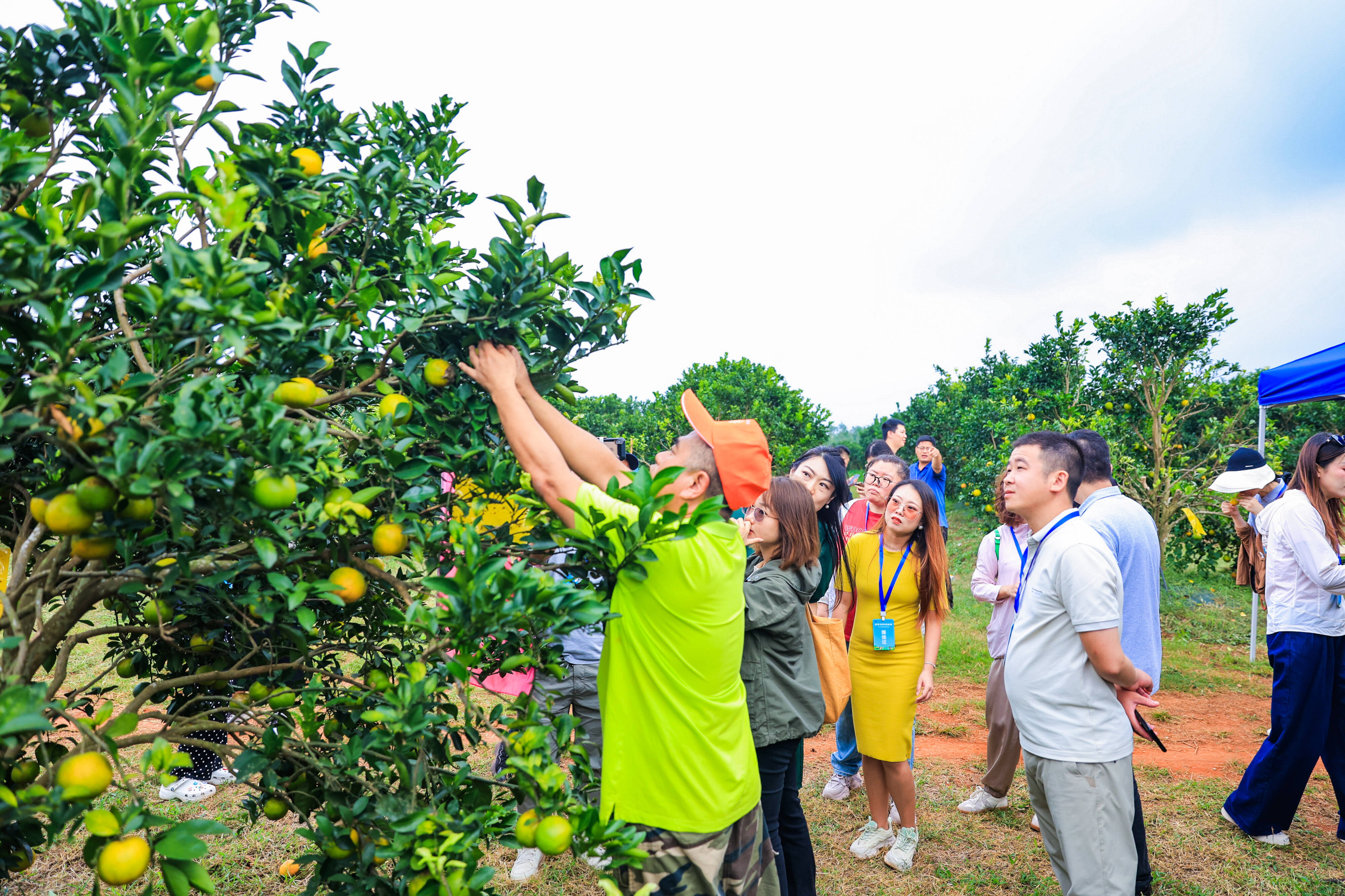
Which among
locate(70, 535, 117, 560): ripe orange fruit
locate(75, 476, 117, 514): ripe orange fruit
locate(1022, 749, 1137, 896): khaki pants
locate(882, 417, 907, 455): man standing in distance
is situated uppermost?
locate(882, 417, 907, 455): man standing in distance

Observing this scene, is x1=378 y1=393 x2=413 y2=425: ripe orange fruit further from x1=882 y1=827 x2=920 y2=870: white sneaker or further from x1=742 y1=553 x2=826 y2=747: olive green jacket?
x1=882 y1=827 x2=920 y2=870: white sneaker

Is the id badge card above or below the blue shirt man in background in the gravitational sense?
below

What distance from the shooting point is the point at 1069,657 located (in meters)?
2.53

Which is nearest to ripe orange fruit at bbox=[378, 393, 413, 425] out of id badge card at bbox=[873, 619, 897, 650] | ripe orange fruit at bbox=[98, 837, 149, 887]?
ripe orange fruit at bbox=[98, 837, 149, 887]

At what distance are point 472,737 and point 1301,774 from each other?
4.15 meters

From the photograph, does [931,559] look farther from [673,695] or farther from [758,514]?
[673,695]

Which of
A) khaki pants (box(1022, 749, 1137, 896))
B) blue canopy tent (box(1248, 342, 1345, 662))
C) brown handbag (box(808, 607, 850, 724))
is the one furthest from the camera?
blue canopy tent (box(1248, 342, 1345, 662))

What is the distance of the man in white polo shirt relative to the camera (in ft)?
7.91

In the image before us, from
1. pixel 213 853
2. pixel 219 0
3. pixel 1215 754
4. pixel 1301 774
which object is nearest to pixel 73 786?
pixel 219 0

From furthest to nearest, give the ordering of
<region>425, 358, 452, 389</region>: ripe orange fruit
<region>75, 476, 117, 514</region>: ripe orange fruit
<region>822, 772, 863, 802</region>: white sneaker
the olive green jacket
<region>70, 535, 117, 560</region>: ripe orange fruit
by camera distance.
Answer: <region>822, 772, 863, 802</region>: white sneaker, the olive green jacket, <region>425, 358, 452, 389</region>: ripe orange fruit, <region>70, 535, 117, 560</region>: ripe orange fruit, <region>75, 476, 117, 514</region>: ripe orange fruit

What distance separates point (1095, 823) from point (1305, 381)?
186 inches

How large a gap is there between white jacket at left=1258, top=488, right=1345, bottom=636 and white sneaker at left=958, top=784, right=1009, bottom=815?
162cm

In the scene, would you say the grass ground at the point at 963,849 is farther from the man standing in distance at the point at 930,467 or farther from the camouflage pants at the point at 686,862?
the man standing in distance at the point at 930,467

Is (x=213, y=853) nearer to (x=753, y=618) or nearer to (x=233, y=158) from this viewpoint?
(x=753, y=618)
